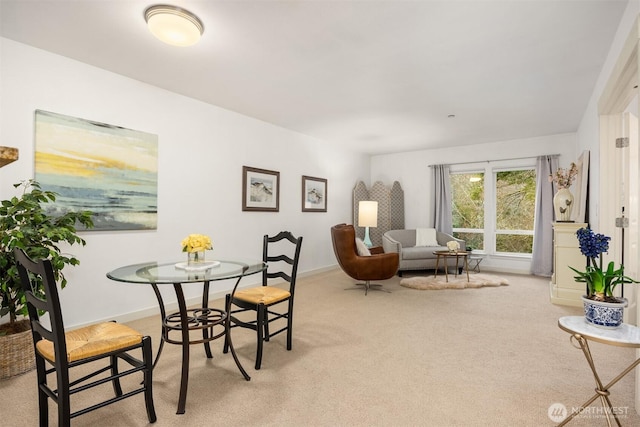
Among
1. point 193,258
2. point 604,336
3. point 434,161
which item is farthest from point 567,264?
point 193,258

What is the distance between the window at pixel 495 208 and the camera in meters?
6.31

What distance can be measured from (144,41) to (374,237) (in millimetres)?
5561

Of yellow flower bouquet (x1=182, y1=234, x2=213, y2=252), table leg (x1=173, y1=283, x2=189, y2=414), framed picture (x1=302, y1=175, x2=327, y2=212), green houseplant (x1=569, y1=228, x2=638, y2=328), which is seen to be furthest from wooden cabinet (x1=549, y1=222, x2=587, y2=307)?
table leg (x1=173, y1=283, x2=189, y2=414)

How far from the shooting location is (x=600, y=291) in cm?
165

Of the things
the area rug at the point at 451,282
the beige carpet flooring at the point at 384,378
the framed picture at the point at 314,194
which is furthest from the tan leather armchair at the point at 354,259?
the framed picture at the point at 314,194

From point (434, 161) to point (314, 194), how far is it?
292 centimetres

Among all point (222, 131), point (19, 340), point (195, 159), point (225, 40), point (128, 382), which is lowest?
point (128, 382)

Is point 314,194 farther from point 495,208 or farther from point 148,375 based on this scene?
point 148,375

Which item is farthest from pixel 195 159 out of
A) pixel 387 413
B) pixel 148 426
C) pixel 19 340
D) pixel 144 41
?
pixel 387 413

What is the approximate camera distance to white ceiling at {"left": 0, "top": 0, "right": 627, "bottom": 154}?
2.29m

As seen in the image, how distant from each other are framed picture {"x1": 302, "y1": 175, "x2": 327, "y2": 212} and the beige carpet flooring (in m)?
2.56

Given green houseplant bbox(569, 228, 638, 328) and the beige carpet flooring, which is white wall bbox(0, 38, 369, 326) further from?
green houseplant bbox(569, 228, 638, 328)

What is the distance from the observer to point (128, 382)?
2.21 meters

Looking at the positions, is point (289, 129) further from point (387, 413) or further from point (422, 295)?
point (387, 413)
